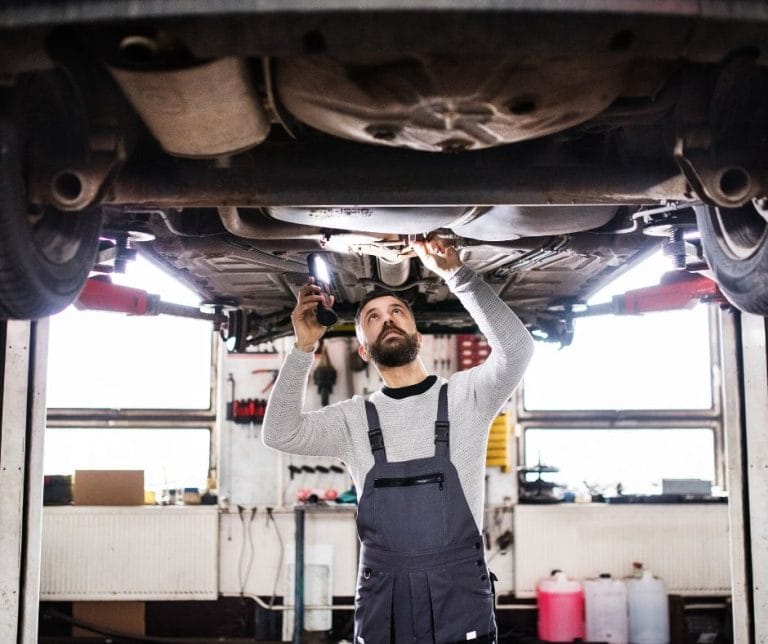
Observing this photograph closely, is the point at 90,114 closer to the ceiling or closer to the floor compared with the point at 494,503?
closer to the ceiling

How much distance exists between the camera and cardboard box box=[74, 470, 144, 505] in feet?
15.3

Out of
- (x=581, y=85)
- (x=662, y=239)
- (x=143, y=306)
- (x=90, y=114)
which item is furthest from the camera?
(x=143, y=306)

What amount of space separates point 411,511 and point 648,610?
11.8ft

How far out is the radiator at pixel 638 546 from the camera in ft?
15.2

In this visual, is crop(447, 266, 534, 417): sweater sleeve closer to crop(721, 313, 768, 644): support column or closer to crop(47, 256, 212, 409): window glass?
crop(721, 313, 768, 644): support column

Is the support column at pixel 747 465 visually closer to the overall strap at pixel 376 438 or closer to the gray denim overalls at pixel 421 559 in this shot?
the gray denim overalls at pixel 421 559

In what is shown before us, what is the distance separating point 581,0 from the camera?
71 cm

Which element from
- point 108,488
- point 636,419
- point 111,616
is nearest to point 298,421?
point 108,488

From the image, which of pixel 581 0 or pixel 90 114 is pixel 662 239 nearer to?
pixel 581 0

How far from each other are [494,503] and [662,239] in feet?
10.4

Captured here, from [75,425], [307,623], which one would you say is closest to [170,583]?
[307,623]

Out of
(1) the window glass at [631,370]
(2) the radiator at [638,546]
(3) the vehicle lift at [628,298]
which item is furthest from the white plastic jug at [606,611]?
(3) the vehicle lift at [628,298]

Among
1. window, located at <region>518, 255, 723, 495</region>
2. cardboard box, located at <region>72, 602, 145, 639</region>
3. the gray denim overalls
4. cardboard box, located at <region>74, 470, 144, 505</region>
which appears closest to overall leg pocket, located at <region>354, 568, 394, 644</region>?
the gray denim overalls

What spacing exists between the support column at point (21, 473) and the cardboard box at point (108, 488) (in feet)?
8.50
